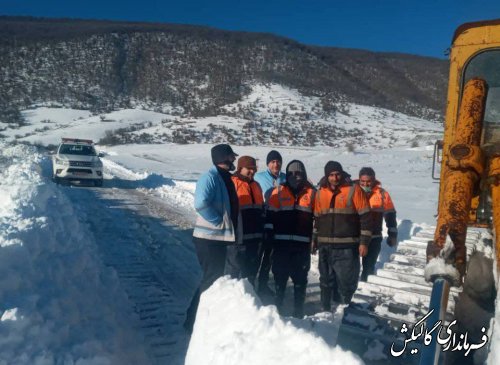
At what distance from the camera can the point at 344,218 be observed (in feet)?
15.9

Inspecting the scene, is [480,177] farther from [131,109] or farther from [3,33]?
[3,33]

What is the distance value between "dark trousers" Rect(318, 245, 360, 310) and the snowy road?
1.62 m

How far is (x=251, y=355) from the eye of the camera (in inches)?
94.1

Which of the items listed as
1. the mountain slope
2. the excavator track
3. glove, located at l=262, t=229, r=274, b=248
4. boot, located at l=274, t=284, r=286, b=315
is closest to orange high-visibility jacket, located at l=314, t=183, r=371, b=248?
the excavator track

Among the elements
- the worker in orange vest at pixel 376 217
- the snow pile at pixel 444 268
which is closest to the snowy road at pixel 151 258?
the worker in orange vest at pixel 376 217

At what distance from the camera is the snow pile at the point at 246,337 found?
2.23 meters

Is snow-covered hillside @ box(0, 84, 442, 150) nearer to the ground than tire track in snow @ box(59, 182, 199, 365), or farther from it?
farther from it

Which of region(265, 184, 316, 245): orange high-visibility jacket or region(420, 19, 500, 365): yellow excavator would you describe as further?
region(265, 184, 316, 245): orange high-visibility jacket

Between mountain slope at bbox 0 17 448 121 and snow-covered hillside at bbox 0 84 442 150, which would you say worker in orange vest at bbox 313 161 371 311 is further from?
mountain slope at bbox 0 17 448 121

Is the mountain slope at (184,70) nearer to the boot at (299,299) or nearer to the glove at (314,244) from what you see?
the glove at (314,244)

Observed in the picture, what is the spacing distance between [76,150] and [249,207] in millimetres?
12942

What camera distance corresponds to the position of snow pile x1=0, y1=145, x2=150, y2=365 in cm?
324

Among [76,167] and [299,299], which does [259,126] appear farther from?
[299,299]

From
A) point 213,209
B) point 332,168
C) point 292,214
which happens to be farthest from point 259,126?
point 213,209
